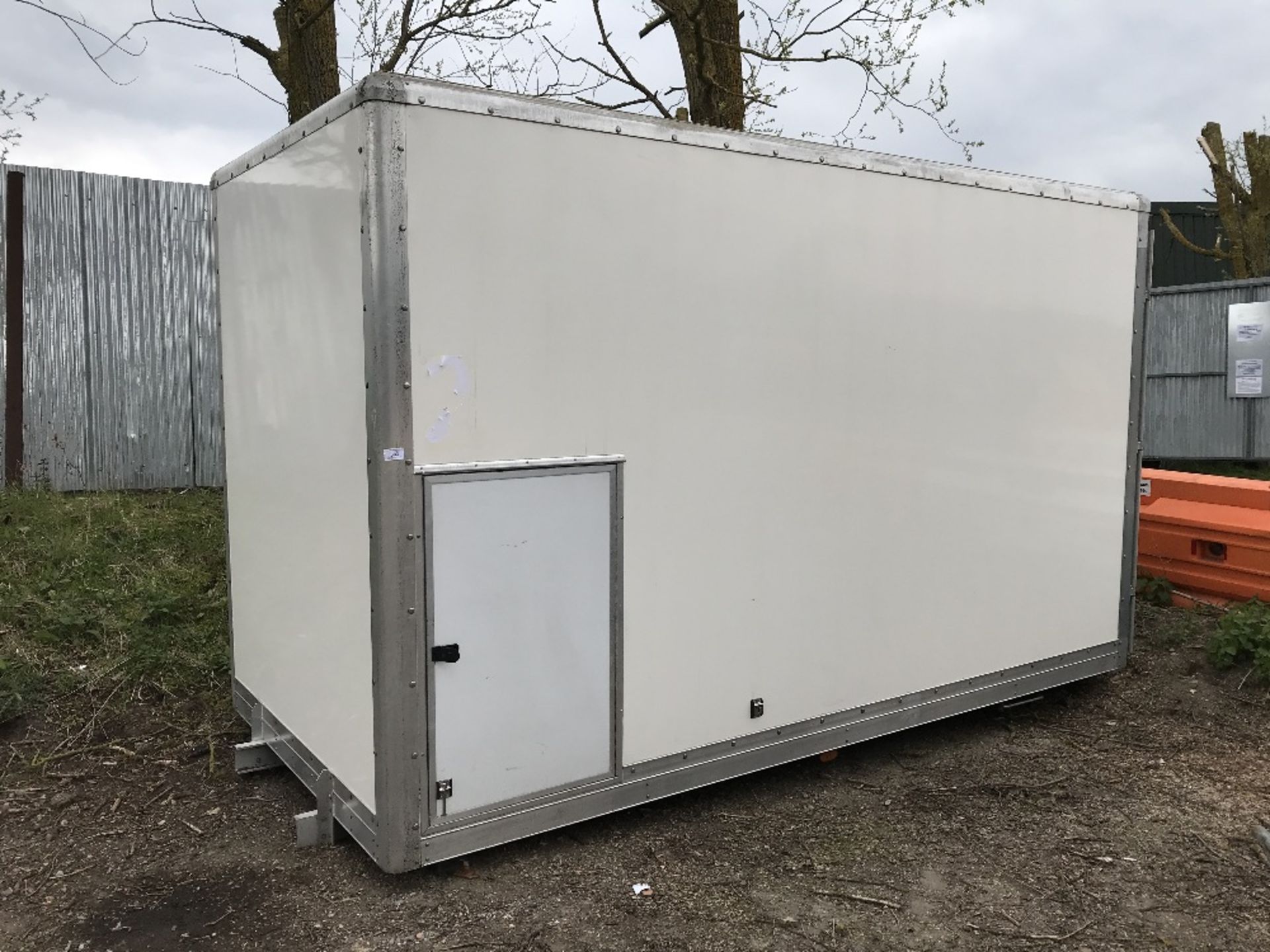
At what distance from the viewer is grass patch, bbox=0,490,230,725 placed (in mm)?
5207

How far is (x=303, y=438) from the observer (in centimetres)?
379

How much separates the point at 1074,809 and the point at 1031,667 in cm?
93

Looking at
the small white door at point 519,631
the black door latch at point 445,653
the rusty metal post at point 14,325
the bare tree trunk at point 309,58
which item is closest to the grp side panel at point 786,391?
the small white door at point 519,631

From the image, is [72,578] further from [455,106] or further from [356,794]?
[455,106]

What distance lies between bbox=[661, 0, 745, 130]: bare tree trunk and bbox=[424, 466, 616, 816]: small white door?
14.7 feet

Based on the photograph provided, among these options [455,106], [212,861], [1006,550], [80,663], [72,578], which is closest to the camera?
[455,106]

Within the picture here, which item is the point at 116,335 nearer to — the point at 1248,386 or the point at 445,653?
the point at 445,653

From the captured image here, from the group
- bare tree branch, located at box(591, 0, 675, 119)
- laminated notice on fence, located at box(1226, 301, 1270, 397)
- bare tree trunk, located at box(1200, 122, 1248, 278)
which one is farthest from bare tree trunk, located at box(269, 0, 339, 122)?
bare tree trunk, located at box(1200, 122, 1248, 278)

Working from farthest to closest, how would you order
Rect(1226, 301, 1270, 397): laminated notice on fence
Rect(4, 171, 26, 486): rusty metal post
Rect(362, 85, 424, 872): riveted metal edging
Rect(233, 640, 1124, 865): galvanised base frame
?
Rect(1226, 301, 1270, 397): laminated notice on fence, Rect(4, 171, 26, 486): rusty metal post, Rect(233, 640, 1124, 865): galvanised base frame, Rect(362, 85, 424, 872): riveted metal edging

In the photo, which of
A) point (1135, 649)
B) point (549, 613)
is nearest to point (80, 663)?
point (549, 613)

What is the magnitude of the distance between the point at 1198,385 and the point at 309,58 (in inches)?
443

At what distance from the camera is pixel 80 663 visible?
5.33 metres

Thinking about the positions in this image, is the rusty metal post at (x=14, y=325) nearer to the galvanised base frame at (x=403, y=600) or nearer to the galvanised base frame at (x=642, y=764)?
the galvanised base frame at (x=642, y=764)

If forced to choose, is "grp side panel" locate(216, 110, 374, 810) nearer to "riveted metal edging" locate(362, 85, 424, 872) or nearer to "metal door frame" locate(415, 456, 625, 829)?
"riveted metal edging" locate(362, 85, 424, 872)
